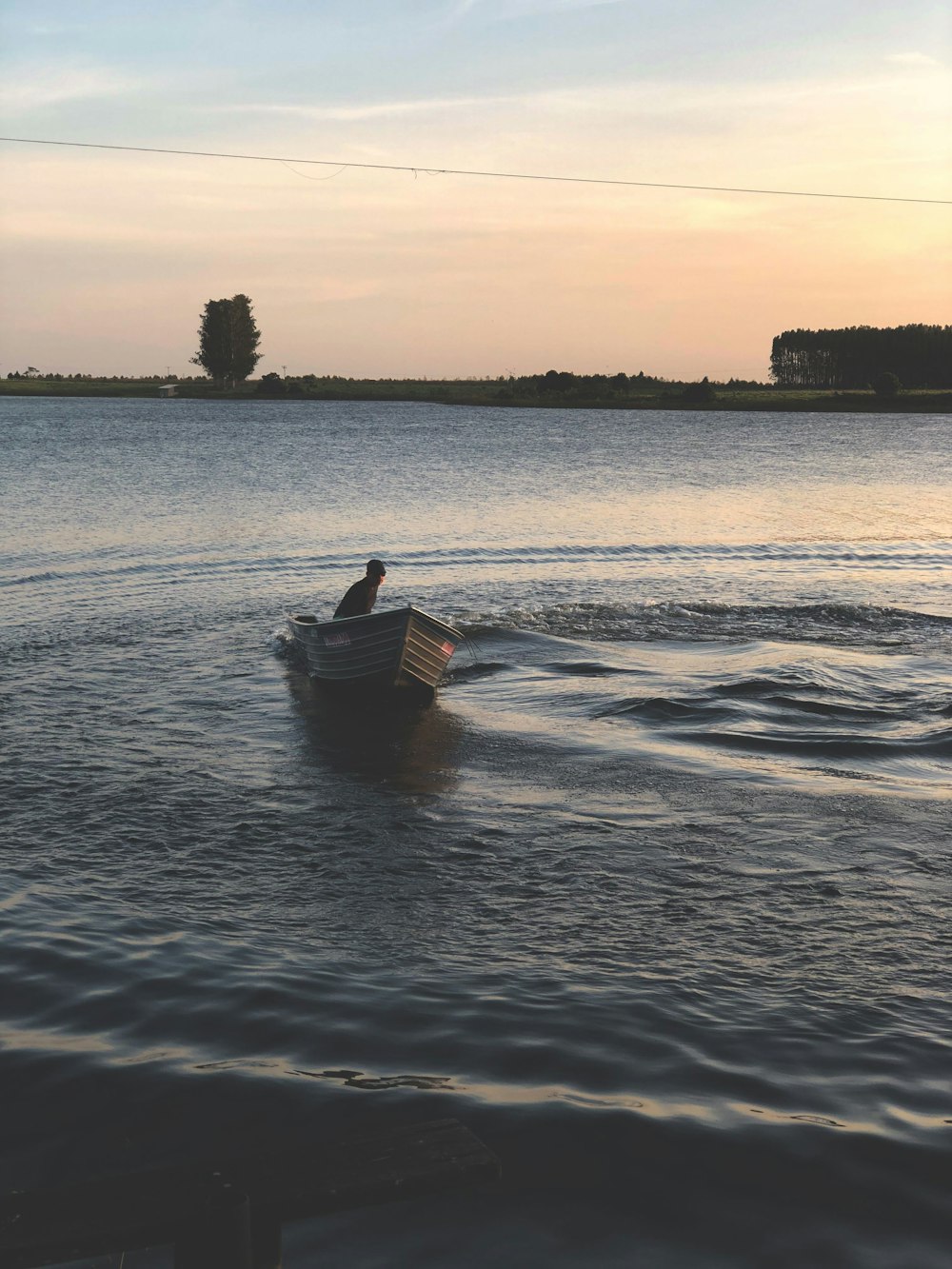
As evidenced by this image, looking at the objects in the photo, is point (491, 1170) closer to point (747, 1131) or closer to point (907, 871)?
point (747, 1131)

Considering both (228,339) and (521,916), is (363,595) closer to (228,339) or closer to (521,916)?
(521,916)

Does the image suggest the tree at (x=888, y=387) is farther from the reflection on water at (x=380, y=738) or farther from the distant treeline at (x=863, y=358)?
the reflection on water at (x=380, y=738)

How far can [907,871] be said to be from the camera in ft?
30.0

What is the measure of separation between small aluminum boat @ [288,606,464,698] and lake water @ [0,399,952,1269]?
0.50 metres

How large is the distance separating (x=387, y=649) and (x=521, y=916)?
738cm

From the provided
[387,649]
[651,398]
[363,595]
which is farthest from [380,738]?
[651,398]

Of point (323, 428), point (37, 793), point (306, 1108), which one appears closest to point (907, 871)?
point (306, 1108)

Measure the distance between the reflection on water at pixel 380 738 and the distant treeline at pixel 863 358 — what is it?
161653 millimetres

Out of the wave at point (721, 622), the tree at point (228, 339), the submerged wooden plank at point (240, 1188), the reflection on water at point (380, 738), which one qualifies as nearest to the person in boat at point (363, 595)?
the reflection on water at point (380, 738)

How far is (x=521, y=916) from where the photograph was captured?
27.5 ft

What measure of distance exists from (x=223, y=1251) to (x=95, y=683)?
1341 cm

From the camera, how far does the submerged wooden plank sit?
130 inches

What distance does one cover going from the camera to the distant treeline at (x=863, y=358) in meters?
164

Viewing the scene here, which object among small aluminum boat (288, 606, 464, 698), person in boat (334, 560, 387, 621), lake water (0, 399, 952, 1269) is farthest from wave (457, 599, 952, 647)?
small aluminum boat (288, 606, 464, 698)
